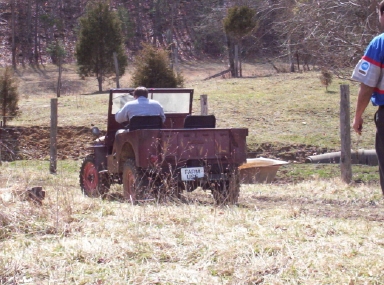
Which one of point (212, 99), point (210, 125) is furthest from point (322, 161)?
point (212, 99)

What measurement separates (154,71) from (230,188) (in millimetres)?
14512

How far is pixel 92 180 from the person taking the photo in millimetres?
10188

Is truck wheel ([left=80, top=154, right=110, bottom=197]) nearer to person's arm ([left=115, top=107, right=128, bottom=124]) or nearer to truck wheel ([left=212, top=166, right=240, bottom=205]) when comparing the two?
person's arm ([left=115, top=107, right=128, bottom=124])

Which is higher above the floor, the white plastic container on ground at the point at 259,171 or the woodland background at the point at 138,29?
the woodland background at the point at 138,29

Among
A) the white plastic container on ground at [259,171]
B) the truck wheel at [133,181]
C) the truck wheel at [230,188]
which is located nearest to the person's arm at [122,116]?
the truck wheel at [133,181]

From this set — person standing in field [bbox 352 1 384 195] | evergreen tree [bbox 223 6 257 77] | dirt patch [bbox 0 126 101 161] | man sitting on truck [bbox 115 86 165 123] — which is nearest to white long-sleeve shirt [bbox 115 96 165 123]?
man sitting on truck [bbox 115 86 165 123]

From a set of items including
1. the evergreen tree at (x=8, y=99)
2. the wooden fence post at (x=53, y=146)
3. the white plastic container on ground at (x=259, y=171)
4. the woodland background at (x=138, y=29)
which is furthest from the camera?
the woodland background at (x=138, y=29)

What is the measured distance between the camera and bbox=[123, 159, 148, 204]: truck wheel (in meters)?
8.03

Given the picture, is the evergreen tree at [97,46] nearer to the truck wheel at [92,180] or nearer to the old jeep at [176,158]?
the truck wheel at [92,180]

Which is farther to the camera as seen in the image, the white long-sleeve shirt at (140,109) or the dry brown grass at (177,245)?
the white long-sleeve shirt at (140,109)

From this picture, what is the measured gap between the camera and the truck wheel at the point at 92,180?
9.65 m

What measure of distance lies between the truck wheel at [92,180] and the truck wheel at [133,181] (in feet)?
2.84

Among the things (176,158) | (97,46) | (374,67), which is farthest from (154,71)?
(374,67)

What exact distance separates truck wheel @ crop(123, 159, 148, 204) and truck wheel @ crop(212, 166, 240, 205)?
3.01 feet
